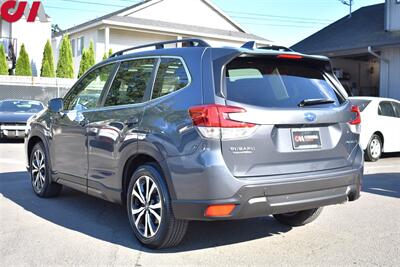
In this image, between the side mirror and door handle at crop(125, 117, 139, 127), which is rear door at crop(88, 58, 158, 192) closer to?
door handle at crop(125, 117, 139, 127)

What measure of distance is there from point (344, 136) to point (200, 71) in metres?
1.54

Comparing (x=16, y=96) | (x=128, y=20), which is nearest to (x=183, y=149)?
(x=16, y=96)

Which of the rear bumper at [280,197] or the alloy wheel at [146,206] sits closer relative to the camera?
the rear bumper at [280,197]

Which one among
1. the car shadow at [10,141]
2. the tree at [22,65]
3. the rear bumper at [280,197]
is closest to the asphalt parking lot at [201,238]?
the rear bumper at [280,197]

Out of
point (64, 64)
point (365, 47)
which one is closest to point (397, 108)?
point (365, 47)

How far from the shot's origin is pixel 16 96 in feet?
74.0

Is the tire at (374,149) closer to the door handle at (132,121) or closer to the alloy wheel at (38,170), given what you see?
the alloy wheel at (38,170)

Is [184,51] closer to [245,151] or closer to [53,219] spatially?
[245,151]

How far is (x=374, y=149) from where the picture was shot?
11.5 meters

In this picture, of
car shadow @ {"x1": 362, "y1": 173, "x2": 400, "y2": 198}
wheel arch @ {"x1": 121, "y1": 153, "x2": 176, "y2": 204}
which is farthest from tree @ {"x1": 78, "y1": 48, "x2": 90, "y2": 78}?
wheel arch @ {"x1": 121, "y1": 153, "x2": 176, "y2": 204}

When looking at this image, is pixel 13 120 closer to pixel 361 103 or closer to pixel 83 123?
pixel 361 103

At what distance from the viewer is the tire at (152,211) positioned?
176 inches

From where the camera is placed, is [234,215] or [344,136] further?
[344,136]

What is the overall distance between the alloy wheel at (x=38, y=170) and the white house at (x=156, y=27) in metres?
24.8
